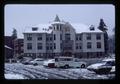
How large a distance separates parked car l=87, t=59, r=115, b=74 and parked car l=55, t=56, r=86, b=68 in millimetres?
89

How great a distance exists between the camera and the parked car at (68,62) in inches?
73.2

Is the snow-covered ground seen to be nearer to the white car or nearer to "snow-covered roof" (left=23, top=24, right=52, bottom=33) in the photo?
the white car

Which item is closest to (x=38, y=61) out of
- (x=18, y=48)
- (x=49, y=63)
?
(x=49, y=63)

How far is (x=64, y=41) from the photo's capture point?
1.90 m

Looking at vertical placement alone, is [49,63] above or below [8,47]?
below

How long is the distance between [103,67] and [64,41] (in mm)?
472

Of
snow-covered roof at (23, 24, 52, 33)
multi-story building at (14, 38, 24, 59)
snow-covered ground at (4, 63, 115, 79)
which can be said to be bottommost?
snow-covered ground at (4, 63, 115, 79)

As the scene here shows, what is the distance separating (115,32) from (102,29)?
0.42 feet

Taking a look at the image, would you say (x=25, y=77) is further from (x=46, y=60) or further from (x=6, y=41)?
(x=6, y=41)

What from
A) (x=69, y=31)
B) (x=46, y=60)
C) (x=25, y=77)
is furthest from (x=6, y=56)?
(x=69, y=31)

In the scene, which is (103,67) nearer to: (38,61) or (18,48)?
(38,61)

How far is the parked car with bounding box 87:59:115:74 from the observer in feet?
6.09

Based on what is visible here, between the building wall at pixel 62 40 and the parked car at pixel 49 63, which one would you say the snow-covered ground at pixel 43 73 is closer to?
the parked car at pixel 49 63

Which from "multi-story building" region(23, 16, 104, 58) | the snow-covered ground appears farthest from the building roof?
the snow-covered ground
